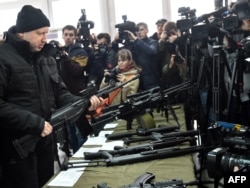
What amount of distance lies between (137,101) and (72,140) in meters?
1.21

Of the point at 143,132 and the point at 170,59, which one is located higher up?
the point at 170,59

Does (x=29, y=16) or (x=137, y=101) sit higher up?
(x=29, y=16)

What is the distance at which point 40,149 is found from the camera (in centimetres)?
198

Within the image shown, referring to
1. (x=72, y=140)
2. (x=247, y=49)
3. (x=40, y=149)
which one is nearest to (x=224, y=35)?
(x=247, y=49)

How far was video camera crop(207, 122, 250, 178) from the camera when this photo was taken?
4.26 ft

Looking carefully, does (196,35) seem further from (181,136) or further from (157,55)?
(157,55)

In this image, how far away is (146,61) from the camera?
3.77 metres

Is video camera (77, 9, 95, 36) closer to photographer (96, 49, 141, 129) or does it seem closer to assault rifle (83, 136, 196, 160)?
photographer (96, 49, 141, 129)

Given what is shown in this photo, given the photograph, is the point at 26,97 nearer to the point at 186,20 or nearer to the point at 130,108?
the point at 130,108

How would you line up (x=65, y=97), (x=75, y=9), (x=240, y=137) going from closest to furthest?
1. (x=240, y=137)
2. (x=65, y=97)
3. (x=75, y=9)

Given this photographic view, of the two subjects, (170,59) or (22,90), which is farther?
(170,59)

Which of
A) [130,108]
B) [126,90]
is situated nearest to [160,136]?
[130,108]

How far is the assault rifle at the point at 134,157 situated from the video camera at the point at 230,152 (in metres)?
0.46

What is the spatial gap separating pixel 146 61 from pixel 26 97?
2.10 metres
